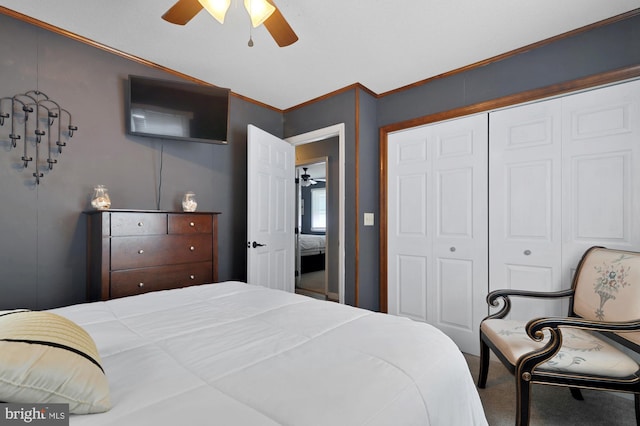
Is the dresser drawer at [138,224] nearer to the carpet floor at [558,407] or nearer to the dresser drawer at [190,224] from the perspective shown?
the dresser drawer at [190,224]

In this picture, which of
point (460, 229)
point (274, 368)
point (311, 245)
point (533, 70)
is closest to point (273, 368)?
point (274, 368)

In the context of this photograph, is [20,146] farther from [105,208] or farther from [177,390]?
[177,390]

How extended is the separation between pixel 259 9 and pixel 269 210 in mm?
1923

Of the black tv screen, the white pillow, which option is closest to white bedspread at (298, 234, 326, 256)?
the black tv screen

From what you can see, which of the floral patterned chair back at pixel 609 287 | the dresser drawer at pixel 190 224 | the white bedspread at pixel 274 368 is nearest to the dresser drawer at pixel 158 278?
the dresser drawer at pixel 190 224

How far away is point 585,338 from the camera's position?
1.72 m

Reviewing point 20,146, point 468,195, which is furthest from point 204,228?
point 468,195

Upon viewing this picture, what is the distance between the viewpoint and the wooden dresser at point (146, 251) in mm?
2072

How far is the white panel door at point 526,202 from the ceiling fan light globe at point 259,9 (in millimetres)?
1989

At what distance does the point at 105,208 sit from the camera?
2.23m

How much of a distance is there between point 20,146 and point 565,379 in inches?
140

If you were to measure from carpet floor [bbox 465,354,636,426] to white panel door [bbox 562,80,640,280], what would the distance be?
81 centimetres

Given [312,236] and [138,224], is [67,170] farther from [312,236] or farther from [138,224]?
[312,236]

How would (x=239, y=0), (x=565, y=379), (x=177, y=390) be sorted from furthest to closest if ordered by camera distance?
1. (x=239, y=0)
2. (x=565, y=379)
3. (x=177, y=390)
